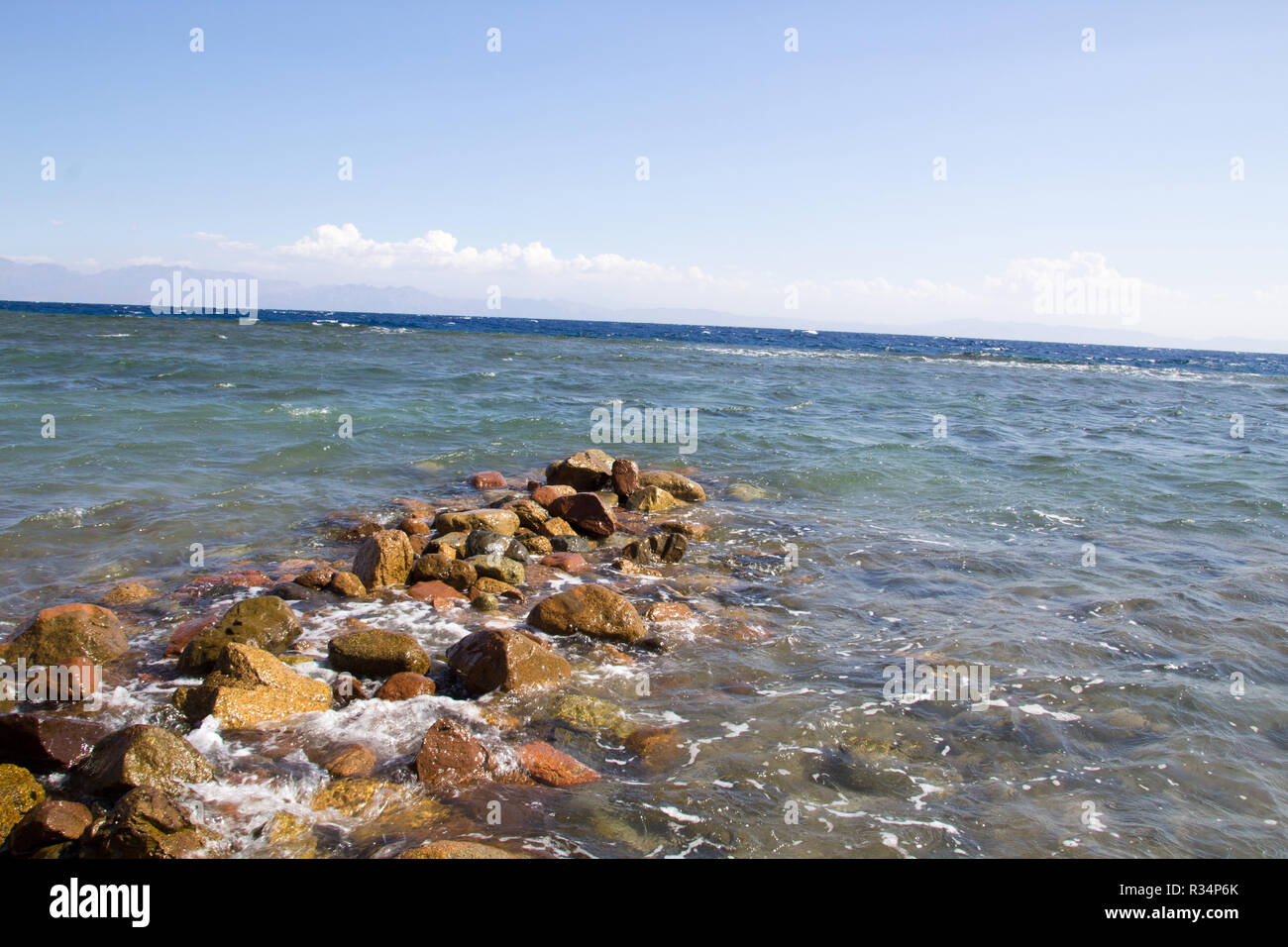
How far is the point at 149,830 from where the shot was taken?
3564 mm

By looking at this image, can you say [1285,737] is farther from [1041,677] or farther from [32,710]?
[32,710]

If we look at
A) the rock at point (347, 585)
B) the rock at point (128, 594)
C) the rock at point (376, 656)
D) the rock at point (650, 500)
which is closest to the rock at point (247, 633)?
the rock at point (376, 656)

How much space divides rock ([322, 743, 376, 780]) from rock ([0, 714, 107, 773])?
146cm

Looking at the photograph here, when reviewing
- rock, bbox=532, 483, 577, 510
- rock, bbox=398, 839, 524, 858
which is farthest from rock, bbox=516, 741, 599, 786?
rock, bbox=532, 483, 577, 510

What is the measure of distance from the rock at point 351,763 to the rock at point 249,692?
28.0 inches

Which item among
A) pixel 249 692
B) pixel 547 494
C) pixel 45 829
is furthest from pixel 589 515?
pixel 45 829

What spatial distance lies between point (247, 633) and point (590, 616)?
286cm

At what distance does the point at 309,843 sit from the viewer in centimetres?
388

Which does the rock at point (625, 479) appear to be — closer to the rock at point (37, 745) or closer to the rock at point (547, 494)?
the rock at point (547, 494)

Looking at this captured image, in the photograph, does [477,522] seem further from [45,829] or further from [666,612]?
[45,829]

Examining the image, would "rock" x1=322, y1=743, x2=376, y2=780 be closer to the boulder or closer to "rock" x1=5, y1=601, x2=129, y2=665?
"rock" x1=5, y1=601, x2=129, y2=665

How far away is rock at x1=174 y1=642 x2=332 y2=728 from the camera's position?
197 inches
